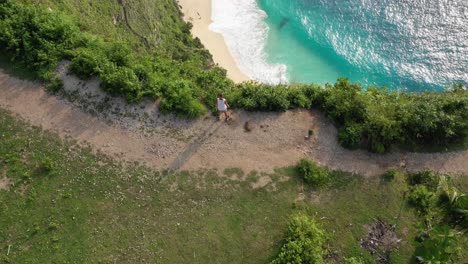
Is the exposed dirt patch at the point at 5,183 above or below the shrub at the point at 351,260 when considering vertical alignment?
below

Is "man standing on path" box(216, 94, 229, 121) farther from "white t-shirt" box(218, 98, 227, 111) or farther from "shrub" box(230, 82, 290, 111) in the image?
"shrub" box(230, 82, 290, 111)

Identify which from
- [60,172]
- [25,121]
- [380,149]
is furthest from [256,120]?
[25,121]

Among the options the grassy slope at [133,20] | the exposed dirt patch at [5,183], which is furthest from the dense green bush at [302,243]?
the grassy slope at [133,20]

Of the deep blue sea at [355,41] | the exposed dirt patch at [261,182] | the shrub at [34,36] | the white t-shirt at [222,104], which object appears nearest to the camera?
the exposed dirt patch at [261,182]

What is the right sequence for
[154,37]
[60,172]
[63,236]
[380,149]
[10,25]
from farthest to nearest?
[154,37], [10,25], [380,149], [60,172], [63,236]

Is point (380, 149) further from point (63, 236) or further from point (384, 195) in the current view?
point (63, 236)

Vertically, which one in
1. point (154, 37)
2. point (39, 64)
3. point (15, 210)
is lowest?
point (15, 210)

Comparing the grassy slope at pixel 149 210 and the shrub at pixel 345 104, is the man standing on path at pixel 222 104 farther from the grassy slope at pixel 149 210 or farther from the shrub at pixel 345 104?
the shrub at pixel 345 104
